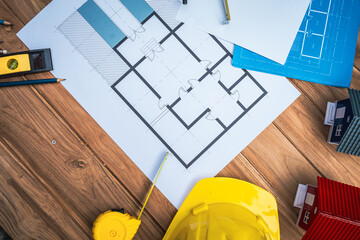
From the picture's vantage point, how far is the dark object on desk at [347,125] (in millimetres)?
459

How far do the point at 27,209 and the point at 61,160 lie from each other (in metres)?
0.13

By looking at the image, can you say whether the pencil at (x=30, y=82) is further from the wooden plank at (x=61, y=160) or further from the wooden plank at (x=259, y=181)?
the wooden plank at (x=259, y=181)

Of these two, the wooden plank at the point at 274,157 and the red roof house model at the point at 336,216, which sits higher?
the wooden plank at the point at 274,157

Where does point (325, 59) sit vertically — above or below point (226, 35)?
below

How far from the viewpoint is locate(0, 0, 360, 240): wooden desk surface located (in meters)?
0.55

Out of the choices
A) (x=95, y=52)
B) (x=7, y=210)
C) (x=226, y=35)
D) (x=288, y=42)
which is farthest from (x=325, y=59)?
(x=7, y=210)

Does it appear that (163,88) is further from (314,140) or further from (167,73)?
(314,140)

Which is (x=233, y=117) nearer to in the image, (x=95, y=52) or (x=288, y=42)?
(x=288, y=42)

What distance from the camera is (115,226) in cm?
52

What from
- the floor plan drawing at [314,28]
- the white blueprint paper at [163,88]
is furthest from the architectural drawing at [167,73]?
the floor plan drawing at [314,28]

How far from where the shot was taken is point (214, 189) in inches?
21.4

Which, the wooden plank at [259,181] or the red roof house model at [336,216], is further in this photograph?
the wooden plank at [259,181]

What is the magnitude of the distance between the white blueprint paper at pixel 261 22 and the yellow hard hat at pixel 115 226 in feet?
1.47

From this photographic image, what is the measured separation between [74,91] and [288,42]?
488 mm
